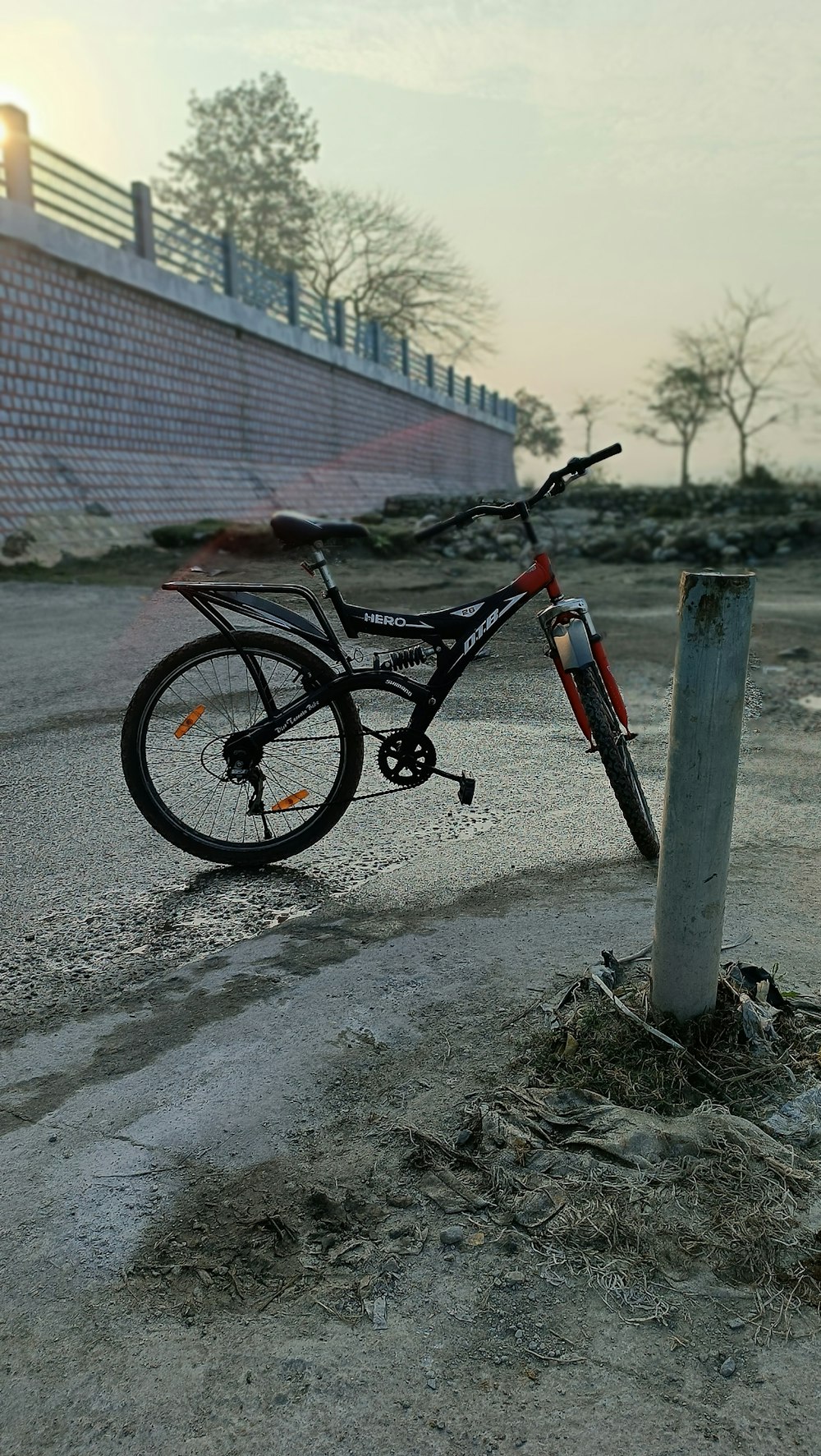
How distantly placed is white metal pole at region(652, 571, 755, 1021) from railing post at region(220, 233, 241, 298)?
2122 centimetres

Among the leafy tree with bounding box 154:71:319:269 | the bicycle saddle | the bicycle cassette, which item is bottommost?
the bicycle cassette

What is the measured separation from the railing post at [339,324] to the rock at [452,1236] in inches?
1156

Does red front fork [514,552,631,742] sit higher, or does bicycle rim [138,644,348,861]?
red front fork [514,552,631,742]

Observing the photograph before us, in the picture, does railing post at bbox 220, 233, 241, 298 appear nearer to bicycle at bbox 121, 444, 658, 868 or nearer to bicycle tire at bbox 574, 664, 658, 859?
bicycle at bbox 121, 444, 658, 868

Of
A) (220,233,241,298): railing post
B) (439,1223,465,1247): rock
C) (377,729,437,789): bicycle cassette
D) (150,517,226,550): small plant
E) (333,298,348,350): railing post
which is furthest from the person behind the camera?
(333,298,348,350): railing post

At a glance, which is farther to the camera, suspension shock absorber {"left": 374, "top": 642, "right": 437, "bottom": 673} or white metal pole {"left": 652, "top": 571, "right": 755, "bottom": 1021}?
suspension shock absorber {"left": 374, "top": 642, "right": 437, "bottom": 673}

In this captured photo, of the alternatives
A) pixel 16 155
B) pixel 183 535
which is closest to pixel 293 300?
pixel 16 155

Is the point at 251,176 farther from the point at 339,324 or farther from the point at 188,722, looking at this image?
the point at 188,722

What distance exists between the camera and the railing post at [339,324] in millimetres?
28719

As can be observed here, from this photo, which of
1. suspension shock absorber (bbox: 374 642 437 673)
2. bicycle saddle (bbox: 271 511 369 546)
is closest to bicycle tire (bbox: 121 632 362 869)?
suspension shock absorber (bbox: 374 642 437 673)

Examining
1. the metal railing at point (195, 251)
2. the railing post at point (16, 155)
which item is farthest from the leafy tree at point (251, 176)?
the railing post at point (16, 155)

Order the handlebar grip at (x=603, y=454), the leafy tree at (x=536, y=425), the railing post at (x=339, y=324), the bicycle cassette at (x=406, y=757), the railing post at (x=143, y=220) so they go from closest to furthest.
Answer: the handlebar grip at (x=603, y=454) → the bicycle cassette at (x=406, y=757) → the railing post at (x=143, y=220) → the railing post at (x=339, y=324) → the leafy tree at (x=536, y=425)

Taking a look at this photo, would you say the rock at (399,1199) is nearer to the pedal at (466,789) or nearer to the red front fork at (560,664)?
the pedal at (466,789)

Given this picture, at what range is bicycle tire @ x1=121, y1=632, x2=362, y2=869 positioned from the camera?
3193mm
